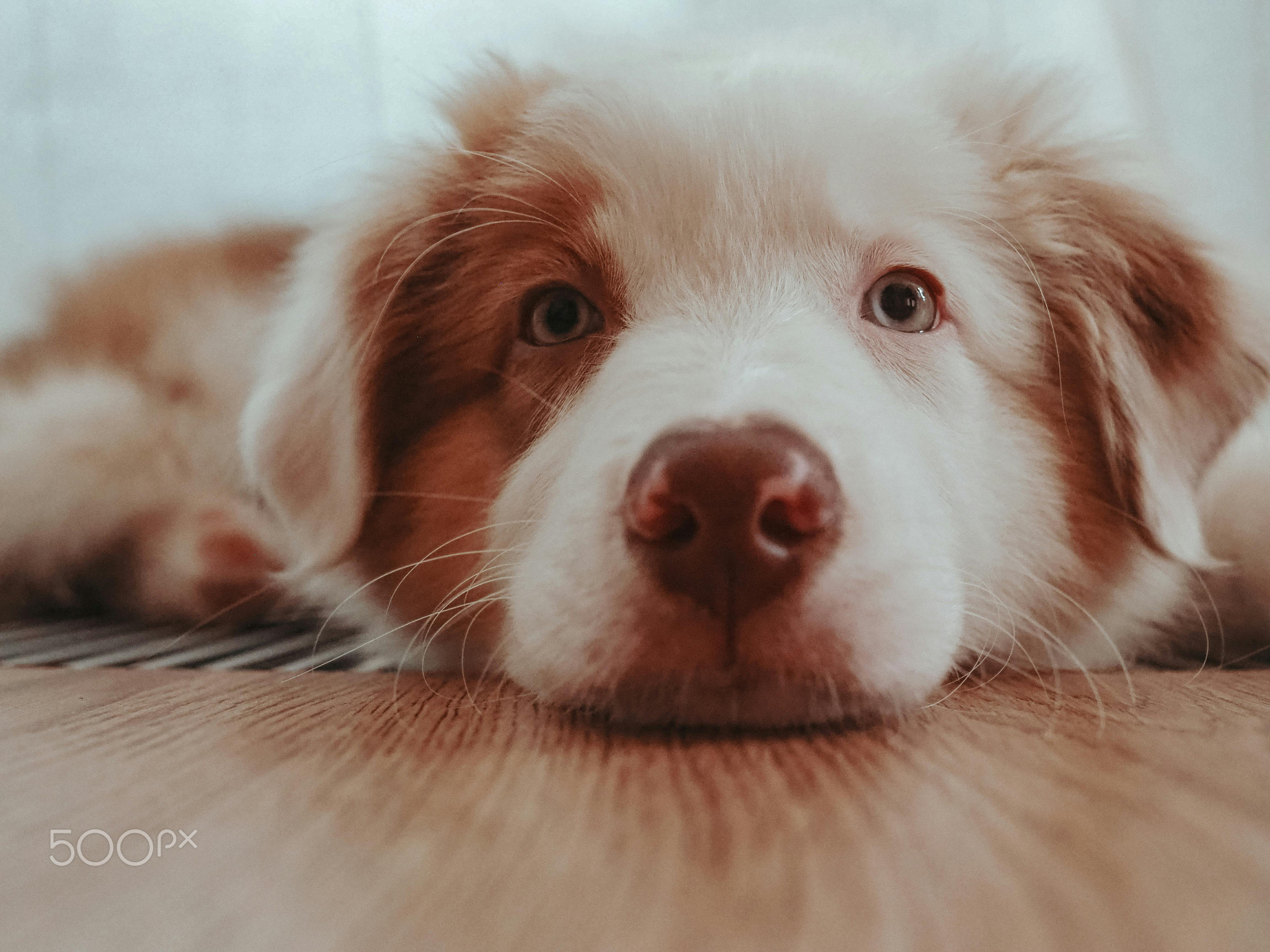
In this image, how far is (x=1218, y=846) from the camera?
20.5 inches

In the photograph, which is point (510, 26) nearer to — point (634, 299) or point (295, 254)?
point (295, 254)

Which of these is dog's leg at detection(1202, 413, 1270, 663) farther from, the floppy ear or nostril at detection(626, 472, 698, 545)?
the floppy ear

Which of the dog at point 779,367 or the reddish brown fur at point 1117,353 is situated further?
the reddish brown fur at point 1117,353

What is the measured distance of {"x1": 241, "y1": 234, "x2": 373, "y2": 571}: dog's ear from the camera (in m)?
1.41

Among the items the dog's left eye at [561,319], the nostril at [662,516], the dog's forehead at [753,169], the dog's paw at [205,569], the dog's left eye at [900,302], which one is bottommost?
the dog's paw at [205,569]

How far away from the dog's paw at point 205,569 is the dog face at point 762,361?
309mm

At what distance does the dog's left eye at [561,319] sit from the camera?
4.15 feet

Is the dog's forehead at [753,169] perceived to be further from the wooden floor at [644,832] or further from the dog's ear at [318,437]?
the wooden floor at [644,832]

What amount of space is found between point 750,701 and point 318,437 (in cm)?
84

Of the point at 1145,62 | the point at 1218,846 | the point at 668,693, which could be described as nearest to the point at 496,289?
the point at 668,693

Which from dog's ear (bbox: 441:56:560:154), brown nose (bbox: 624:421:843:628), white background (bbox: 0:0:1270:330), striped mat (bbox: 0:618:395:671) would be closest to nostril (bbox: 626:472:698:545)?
brown nose (bbox: 624:421:843:628)

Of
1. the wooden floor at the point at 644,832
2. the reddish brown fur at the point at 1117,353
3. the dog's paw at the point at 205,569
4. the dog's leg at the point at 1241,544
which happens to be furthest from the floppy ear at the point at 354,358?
the dog's leg at the point at 1241,544

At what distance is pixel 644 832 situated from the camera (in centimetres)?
58

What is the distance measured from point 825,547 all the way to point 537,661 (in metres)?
0.34
